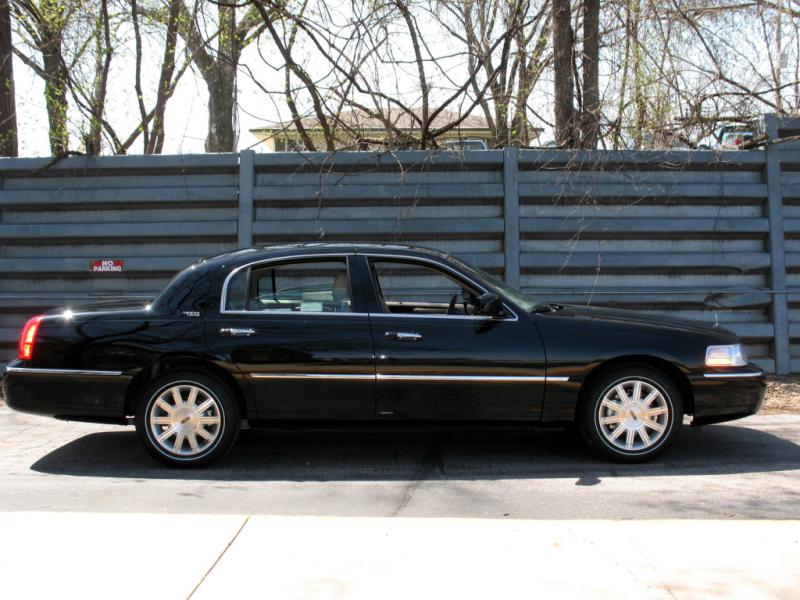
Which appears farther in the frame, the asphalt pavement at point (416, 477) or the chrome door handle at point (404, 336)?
the chrome door handle at point (404, 336)

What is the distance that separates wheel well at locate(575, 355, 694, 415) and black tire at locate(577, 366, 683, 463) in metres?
0.03

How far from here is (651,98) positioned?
32.4 ft

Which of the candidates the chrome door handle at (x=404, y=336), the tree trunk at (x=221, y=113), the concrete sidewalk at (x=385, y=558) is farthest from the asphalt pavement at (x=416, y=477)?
the tree trunk at (x=221, y=113)

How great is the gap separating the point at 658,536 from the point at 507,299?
208 centimetres

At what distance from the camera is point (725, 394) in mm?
A: 5703

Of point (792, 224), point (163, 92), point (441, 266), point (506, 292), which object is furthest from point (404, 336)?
point (163, 92)

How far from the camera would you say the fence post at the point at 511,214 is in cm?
884

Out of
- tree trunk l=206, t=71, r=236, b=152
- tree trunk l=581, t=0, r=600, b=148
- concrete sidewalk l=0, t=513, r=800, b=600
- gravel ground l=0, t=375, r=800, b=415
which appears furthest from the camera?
tree trunk l=206, t=71, r=236, b=152

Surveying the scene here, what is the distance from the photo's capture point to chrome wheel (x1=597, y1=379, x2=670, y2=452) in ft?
18.4

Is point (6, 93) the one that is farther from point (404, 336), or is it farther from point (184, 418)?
point (404, 336)

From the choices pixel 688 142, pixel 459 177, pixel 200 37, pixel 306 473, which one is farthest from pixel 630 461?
pixel 200 37

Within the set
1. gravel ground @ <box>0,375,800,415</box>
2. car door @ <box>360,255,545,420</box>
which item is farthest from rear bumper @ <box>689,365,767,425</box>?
gravel ground @ <box>0,375,800,415</box>

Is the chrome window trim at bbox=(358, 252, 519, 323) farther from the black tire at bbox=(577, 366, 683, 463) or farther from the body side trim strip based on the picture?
the black tire at bbox=(577, 366, 683, 463)

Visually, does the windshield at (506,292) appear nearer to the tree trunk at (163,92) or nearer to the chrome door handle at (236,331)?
the chrome door handle at (236,331)
